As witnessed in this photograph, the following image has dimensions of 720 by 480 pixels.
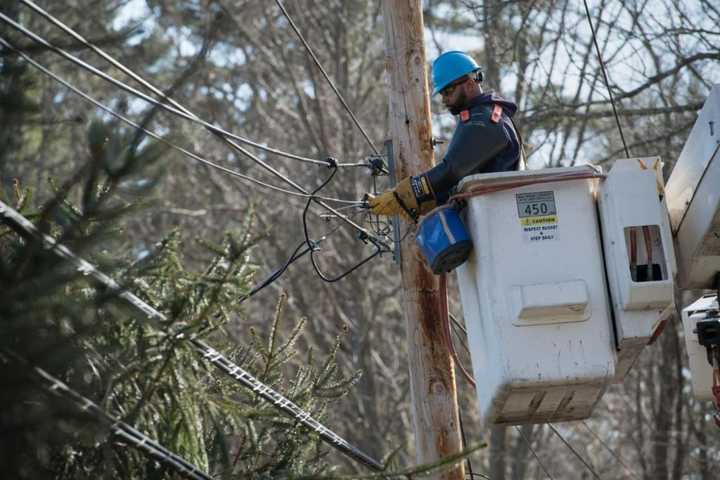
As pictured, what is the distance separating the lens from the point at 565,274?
260 inches

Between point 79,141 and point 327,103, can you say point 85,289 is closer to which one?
point 327,103

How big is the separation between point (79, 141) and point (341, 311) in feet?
17.3

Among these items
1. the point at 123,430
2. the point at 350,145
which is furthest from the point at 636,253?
the point at 350,145

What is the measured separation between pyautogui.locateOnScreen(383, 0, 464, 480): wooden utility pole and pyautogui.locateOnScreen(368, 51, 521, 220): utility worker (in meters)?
0.42

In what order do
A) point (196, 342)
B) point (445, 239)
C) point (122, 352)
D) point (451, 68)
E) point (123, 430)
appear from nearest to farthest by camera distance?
1. point (123, 430)
2. point (122, 352)
3. point (196, 342)
4. point (445, 239)
5. point (451, 68)

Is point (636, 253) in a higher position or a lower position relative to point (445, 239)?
lower

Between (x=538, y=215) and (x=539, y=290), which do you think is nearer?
(x=539, y=290)

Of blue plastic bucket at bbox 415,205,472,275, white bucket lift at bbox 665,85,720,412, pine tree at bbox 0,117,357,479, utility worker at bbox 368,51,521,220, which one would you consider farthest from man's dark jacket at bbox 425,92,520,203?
pine tree at bbox 0,117,357,479

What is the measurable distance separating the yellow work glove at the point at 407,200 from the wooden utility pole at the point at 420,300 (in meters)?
0.48

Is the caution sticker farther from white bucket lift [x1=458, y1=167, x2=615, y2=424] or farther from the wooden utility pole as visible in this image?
the wooden utility pole

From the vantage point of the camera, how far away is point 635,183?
6652mm

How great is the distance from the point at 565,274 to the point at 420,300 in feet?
3.96

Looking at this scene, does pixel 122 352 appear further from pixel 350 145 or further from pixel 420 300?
pixel 350 145

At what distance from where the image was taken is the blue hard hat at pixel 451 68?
297 inches
